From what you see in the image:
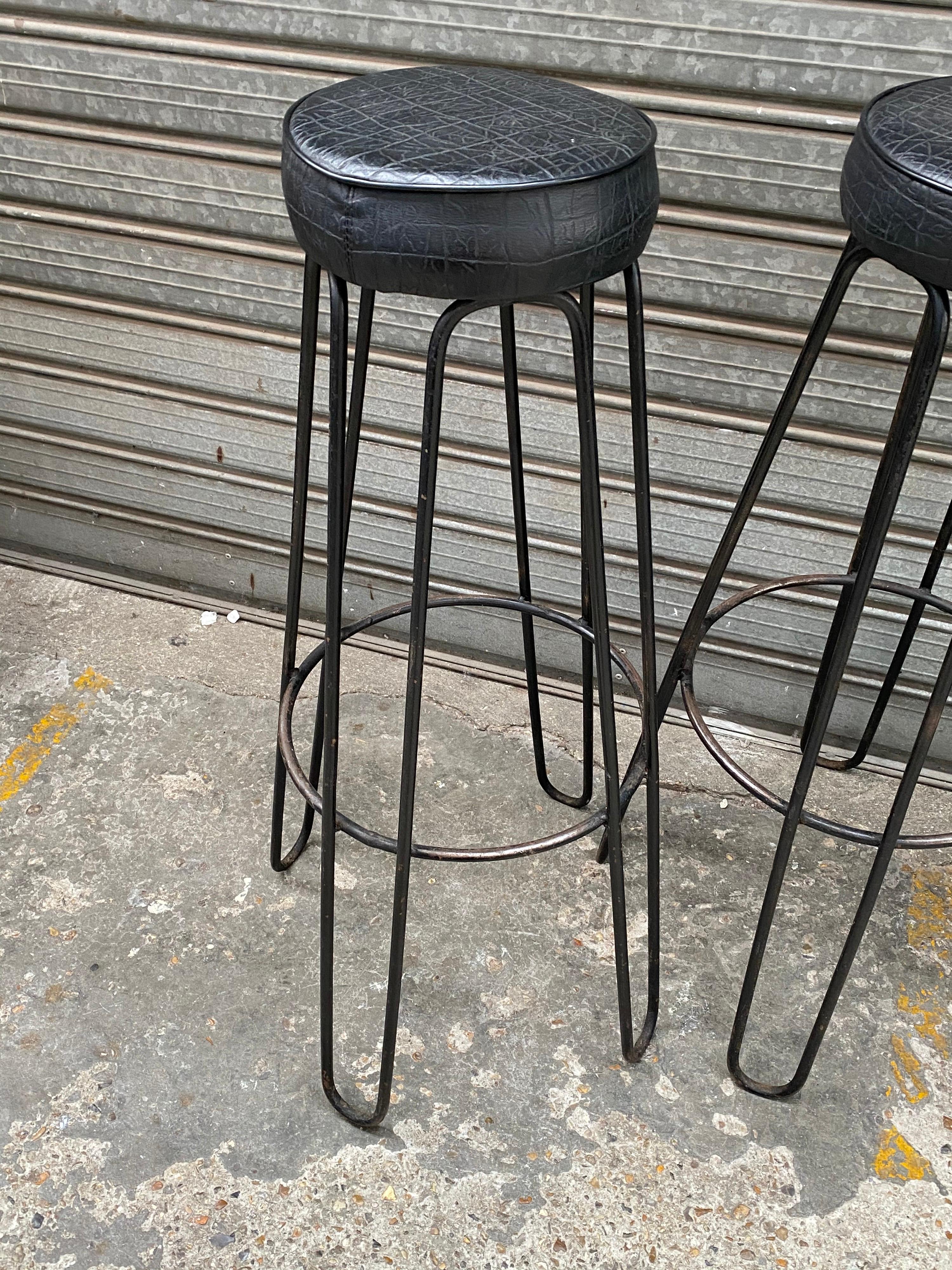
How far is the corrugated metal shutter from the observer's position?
6.71 ft

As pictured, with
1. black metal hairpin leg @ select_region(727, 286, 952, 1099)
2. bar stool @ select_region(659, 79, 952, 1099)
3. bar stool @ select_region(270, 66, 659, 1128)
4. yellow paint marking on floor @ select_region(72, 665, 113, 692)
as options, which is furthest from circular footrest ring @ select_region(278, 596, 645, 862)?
yellow paint marking on floor @ select_region(72, 665, 113, 692)

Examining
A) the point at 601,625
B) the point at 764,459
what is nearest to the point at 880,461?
the point at 764,459

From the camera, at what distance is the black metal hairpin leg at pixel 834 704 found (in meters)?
1.43

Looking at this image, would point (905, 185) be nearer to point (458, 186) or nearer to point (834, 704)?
point (458, 186)

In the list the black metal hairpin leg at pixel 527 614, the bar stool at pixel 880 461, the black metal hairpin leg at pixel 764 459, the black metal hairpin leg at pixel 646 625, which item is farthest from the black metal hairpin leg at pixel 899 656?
the black metal hairpin leg at pixel 646 625

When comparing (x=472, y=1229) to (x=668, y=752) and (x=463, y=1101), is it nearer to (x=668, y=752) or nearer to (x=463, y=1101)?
(x=463, y=1101)

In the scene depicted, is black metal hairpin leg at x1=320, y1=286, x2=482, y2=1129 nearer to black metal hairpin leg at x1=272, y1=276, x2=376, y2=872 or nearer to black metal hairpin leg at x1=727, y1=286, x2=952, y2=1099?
black metal hairpin leg at x1=272, y1=276, x2=376, y2=872

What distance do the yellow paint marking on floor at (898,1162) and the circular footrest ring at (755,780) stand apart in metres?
0.50

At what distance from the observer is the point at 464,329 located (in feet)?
7.87

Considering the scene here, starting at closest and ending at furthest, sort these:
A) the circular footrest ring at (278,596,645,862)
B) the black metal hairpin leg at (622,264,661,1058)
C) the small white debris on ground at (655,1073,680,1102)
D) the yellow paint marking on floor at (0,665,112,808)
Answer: the black metal hairpin leg at (622,264,661,1058)
the circular footrest ring at (278,596,645,862)
the small white debris on ground at (655,1073,680,1102)
the yellow paint marking on floor at (0,665,112,808)

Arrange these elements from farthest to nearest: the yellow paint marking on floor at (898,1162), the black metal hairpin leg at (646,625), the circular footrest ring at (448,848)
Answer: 1. the yellow paint marking on floor at (898,1162)
2. the circular footrest ring at (448,848)
3. the black metal hairpin leg at (646,625)

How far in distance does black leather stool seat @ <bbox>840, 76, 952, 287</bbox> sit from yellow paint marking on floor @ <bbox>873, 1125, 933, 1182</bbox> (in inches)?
56.2

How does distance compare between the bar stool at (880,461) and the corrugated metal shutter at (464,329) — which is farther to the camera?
the corrugated metal shutter at (464,329)

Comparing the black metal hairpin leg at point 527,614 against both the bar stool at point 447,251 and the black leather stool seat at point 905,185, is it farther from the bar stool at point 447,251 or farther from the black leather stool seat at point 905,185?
the black leather stool seat at point 905,185
